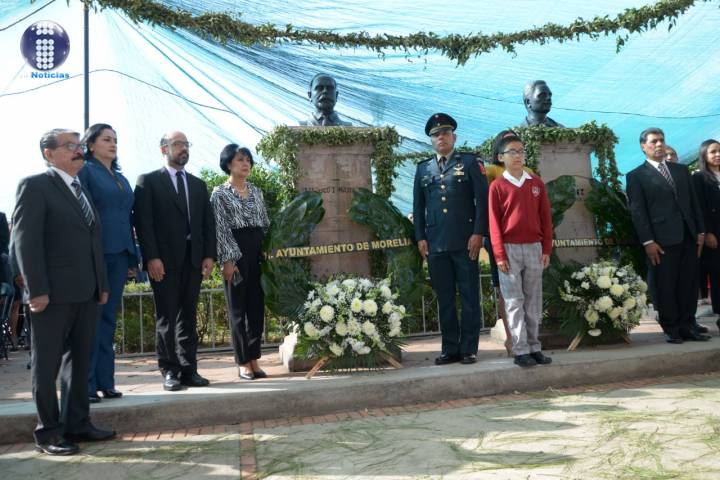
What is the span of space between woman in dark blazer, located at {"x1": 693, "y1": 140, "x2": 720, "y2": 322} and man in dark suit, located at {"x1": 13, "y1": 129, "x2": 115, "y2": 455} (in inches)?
205

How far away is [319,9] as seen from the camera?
6359 mm

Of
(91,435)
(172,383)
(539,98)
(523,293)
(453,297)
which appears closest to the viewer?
(91,435)

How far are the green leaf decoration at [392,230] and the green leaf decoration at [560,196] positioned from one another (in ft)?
4.37

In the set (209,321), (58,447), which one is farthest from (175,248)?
(209,321)

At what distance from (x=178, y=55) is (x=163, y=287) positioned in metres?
3.83

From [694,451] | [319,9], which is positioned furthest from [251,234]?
[694,451]

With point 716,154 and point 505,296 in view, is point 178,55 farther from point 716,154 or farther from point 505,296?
point 716,154

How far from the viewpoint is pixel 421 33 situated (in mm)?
6336

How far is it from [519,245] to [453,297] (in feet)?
2.32

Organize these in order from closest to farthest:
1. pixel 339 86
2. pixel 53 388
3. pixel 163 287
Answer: pixel 53 388 < pixel 163 287 < pixel 339 86

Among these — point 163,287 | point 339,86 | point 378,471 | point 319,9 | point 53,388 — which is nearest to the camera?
point 378,471

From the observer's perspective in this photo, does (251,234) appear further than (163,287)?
Yes

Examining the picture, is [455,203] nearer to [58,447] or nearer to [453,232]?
[453,232]

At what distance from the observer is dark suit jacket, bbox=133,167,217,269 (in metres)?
4.54
